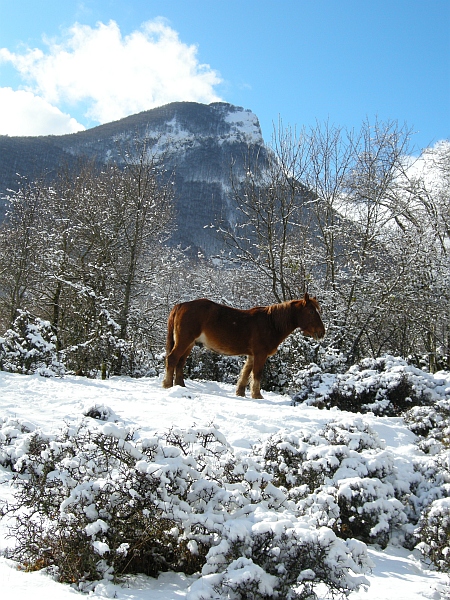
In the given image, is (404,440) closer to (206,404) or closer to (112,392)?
(206,404)

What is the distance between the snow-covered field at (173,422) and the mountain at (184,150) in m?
7.13

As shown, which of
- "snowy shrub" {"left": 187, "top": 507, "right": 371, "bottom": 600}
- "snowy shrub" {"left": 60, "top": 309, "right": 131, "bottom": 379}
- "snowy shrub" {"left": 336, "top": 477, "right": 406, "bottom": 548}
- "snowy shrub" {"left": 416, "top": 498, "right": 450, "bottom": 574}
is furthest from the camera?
"snowy shrub" {"left": 60, "top": 309, "right": 131, "bottom": 379}

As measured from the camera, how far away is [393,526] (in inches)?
168

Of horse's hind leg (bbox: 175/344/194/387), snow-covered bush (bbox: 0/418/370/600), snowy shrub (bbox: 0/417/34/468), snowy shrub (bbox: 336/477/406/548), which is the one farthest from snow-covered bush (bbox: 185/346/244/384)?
snow-covered bush (bbox: 0/418/370/600)

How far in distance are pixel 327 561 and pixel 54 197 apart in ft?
60.0

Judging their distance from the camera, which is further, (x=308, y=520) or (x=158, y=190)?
(x=158, y=190)

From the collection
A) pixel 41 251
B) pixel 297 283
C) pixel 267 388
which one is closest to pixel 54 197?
pixel 41 251

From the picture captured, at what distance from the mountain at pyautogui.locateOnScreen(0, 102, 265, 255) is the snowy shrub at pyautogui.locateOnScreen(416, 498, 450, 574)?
407 inches

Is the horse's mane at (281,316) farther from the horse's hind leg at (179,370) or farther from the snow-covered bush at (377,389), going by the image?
the horse's hind leg at (179,370)

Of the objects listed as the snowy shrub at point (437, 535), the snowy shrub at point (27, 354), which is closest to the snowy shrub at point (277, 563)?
the snowy shrub at point (437, 535)

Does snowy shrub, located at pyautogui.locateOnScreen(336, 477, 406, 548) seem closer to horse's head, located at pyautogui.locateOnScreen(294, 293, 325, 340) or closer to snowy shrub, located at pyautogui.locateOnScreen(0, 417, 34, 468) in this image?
snowy shrub, located at pyautogui.locateOnScreen(0, 417, 34, 468)

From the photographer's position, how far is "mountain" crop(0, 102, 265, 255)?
1910cm

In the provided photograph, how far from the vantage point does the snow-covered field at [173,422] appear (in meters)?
2.67

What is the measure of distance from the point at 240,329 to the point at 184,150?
424 ft
